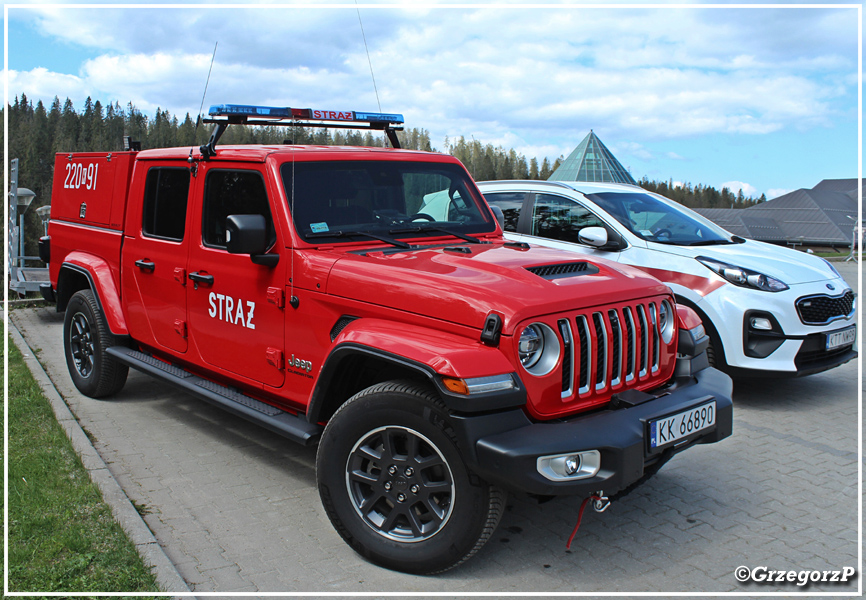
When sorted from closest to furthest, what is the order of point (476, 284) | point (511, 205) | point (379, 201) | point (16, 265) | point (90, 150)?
point (476, 284) < point (379, 201) < point (511, 205) < point (16, 265) < point (90, 150)

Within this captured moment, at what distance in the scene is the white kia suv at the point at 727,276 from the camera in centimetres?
604

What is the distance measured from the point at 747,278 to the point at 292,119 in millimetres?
3993

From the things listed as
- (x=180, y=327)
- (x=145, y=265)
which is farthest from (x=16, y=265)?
(x=180, y=327)

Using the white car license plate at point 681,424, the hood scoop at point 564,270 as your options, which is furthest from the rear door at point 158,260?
the white car license plate at point 681,424

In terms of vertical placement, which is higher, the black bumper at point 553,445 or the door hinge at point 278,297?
the door hinge at point 278,297

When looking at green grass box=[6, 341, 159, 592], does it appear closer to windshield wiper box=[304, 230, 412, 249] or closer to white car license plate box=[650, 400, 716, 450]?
windshield wiper box=[304, 230, 412, 249]

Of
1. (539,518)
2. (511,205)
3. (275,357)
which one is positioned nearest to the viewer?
(539,518)

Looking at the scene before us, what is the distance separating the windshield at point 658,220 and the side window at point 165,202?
403 cm

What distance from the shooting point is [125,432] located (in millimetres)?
5512

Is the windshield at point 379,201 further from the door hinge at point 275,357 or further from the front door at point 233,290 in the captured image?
the door hinge at point 275,357

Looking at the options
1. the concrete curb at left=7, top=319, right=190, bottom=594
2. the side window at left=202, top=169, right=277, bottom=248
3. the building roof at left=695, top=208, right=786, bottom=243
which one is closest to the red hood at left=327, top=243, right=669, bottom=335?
the side window at left=202, top=169, right=277, bottom=248

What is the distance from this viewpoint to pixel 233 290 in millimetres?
4488

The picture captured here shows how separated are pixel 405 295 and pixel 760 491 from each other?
2.69 m

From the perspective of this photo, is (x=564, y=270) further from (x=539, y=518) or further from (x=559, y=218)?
(x=559, y=218)
